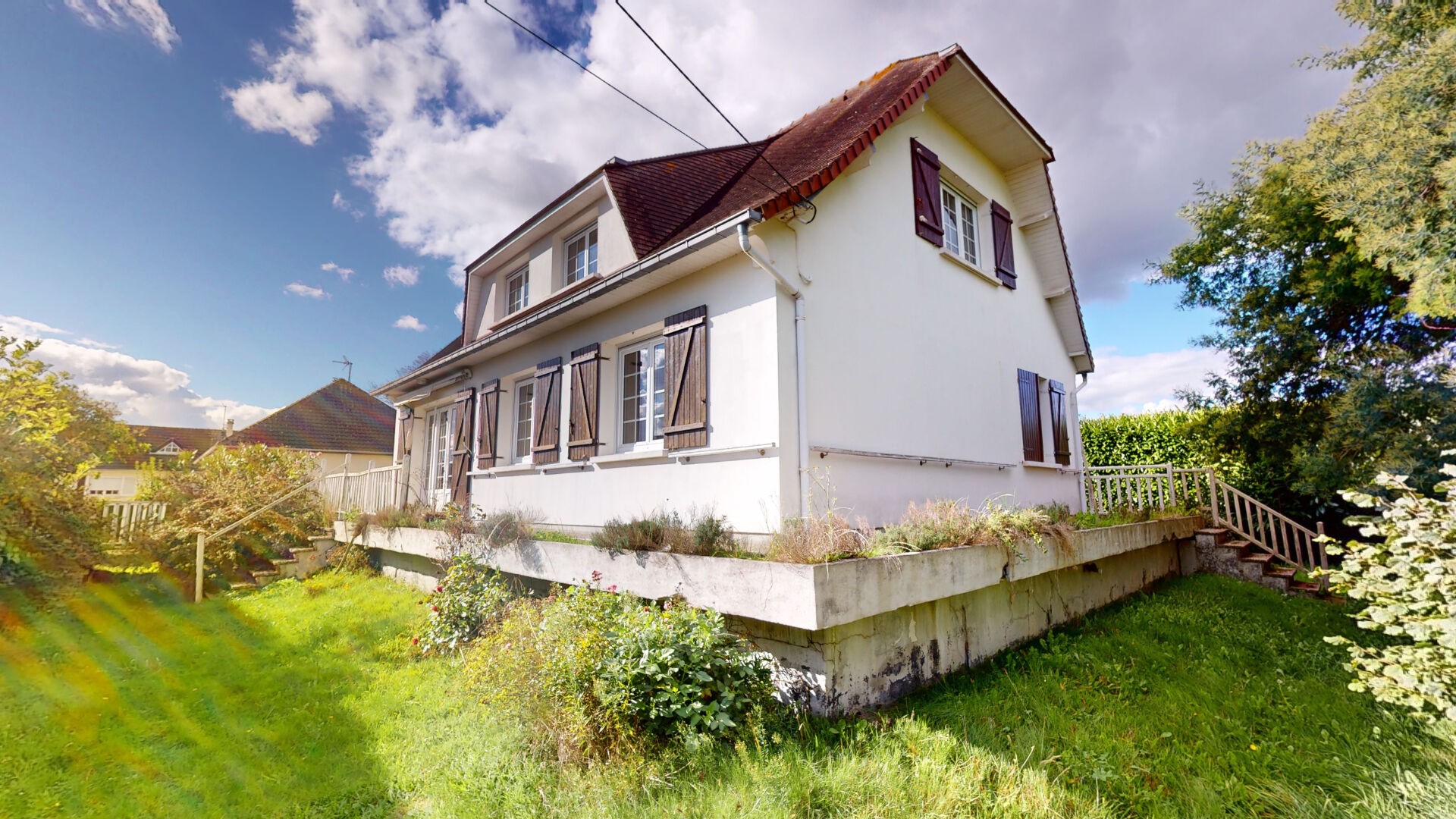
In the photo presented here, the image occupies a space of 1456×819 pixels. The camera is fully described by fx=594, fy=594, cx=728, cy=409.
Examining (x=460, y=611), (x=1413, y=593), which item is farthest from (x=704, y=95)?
(x=1413, y=593)

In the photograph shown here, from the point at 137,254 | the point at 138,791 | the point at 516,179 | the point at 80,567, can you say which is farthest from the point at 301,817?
the point at 516,179

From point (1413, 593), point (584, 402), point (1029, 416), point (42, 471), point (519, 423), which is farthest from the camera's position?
point (519, 423)

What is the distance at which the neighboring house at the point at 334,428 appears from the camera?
23094mm

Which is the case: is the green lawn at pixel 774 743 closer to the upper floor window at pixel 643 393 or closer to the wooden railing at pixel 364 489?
the upper floor window at pixel 643 393

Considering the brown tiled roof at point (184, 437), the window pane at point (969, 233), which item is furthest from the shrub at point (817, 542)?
the brown tiled roof at point (184, 437)

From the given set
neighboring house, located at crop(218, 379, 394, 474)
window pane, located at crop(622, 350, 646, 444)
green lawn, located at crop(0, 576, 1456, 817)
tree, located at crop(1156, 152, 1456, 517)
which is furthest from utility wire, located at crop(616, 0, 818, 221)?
neighboring house, located at crop(218, 379, 394, 474)

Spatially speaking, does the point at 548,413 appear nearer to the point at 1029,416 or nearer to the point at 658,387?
the point at 658,387

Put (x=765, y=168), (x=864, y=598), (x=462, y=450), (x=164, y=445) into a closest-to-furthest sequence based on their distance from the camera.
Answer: (x=864, y=598) < (x=765, y=168) < (x=462, y=450) < (x=164, y=445)

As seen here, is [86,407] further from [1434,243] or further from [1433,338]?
[1433,338]

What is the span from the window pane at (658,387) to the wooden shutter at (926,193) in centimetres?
377

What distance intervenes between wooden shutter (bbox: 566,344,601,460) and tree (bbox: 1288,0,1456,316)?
9.71 m

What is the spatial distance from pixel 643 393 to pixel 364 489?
27.7 ft

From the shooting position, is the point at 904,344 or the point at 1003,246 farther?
the point at 1003,246

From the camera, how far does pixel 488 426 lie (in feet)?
32.3
